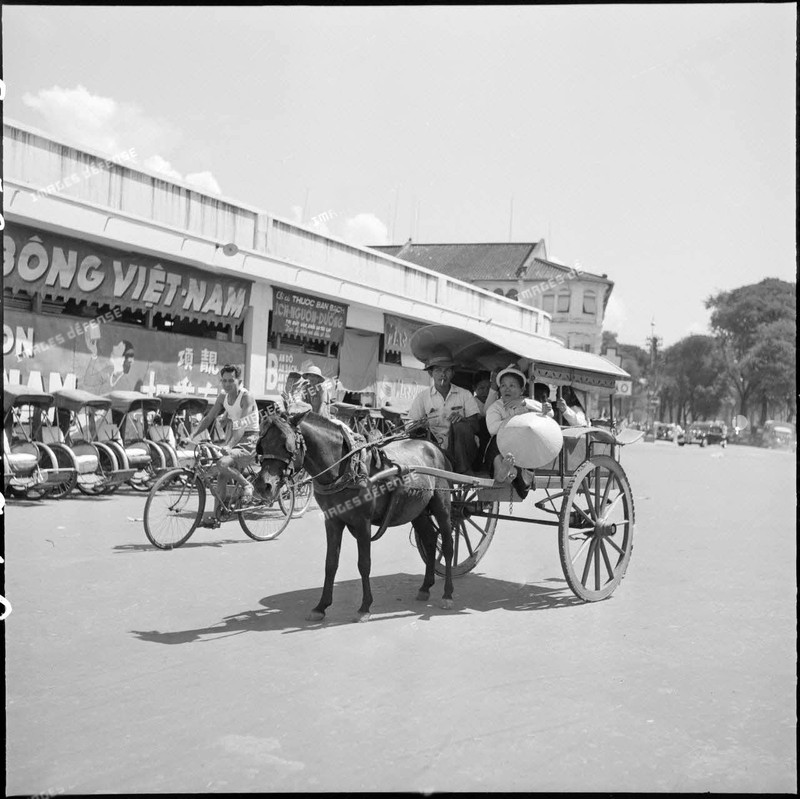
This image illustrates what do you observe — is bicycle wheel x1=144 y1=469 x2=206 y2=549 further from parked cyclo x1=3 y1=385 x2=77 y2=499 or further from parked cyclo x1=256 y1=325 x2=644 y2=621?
parked cyclo x1=3 y1=385 x2=77 y2=499

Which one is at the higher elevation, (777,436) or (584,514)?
(777,436)

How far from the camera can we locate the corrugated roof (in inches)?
2795

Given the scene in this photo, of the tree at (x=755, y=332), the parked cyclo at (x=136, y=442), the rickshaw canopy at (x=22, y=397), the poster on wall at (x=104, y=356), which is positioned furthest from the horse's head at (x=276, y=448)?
the tree at (x=755, y=332)

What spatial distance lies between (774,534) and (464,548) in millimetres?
4952

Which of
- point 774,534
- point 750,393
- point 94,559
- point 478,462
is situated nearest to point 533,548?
point 478,462

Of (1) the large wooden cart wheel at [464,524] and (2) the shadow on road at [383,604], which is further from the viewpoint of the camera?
(1) the large wooden cart wheel at [464,524]

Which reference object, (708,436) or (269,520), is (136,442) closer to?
(269,520)

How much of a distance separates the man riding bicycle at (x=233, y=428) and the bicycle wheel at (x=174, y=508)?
0.28m

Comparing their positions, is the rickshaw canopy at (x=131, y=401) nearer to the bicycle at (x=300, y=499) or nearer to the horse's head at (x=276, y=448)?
the bicycle at (x=300, y=499)

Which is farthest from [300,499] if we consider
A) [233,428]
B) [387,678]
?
[387,678]

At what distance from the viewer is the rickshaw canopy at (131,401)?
14.1 meters

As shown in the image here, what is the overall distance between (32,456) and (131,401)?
7.81 ft

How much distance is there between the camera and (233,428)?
9.55 meters

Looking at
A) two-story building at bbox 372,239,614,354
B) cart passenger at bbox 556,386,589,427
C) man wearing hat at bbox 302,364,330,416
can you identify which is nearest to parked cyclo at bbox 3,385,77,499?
man wearing hat at bbox 302,364,330,416
